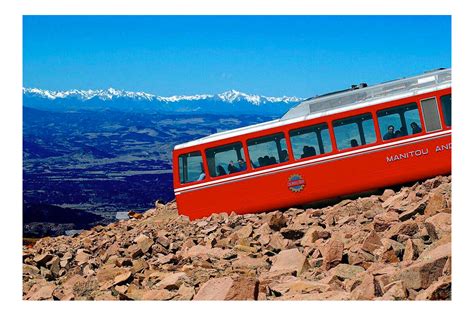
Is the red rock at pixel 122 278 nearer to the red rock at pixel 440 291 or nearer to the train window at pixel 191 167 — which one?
the red rock at pixel 440 291

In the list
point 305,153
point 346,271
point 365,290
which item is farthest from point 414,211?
point 305,153

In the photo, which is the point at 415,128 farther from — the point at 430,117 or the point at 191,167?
the point at 191,167

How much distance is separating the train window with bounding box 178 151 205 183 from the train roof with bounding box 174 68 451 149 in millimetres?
637

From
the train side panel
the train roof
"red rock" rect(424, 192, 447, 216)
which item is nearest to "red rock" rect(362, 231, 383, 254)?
"red rock" rect(424, 192, 447, 216)

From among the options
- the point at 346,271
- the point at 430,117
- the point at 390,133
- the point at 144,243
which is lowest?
the point at 346,271

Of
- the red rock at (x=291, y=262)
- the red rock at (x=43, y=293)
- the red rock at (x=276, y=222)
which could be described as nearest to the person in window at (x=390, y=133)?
the red rock at (x=276, y=222)

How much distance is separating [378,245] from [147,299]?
415 centimetres

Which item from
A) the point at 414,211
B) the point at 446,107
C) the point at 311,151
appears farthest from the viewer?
the point at 311,151

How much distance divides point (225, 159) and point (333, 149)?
2928 mm

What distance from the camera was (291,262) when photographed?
549 inches

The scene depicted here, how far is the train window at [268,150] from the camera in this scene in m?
20.8

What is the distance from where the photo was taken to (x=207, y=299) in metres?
11.7
